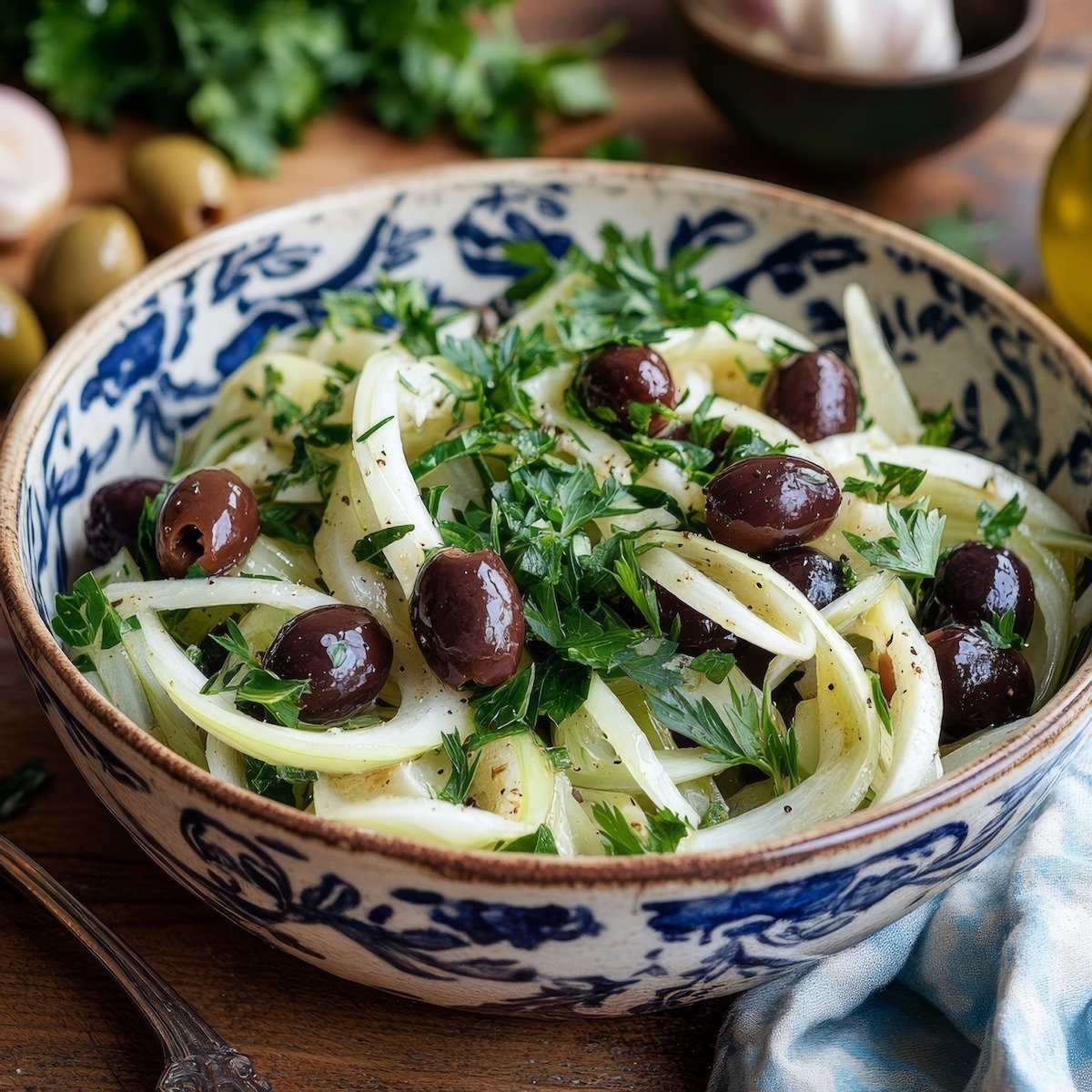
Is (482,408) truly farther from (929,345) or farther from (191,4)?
(191,4)

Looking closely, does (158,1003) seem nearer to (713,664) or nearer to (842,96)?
(713,664)

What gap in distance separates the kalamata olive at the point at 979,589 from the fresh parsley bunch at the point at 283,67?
7.23 feet

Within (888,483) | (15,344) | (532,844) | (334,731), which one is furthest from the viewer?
(15,344)

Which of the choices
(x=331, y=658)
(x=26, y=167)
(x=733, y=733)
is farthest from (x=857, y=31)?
(x=331, y=658)

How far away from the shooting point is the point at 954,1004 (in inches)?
67.5

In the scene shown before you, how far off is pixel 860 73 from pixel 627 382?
1742 millimetres

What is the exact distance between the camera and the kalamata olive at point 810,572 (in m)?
1.75

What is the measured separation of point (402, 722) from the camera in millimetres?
1605

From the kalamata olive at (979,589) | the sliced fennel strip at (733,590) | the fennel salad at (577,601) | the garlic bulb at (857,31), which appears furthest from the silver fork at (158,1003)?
the garlic bulb at (857,31)

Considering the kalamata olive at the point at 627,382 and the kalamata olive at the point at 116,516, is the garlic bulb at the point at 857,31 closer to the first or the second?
the kalamata olive at the point at 627,382

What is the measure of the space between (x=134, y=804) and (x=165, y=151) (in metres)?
2.33

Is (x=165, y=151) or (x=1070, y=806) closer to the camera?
(x=1070, y=806)

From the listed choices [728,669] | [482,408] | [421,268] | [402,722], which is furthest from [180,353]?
[728,669]

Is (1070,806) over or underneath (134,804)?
underneath
